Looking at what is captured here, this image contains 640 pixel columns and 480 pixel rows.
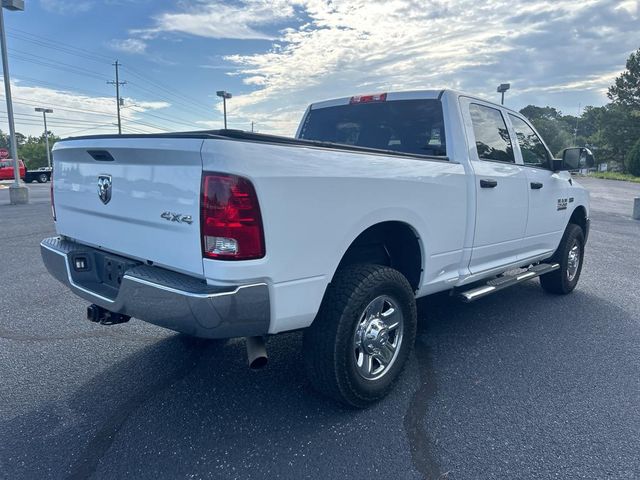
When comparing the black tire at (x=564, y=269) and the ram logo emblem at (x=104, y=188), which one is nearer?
the ram logo emblem at (x=104, y=188)

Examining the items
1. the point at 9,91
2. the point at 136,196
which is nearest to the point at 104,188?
the point at 136,196

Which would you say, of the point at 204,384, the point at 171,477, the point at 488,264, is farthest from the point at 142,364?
the point at 488,264

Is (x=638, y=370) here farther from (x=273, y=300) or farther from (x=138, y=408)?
(x=138, y=408)

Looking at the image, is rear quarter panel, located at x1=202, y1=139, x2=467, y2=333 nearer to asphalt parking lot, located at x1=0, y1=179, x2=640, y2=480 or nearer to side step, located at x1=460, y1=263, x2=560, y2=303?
asphalt parking lot, located at x1=0, y1=179, x2=640, y2=480

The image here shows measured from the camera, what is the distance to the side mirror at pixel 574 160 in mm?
4938

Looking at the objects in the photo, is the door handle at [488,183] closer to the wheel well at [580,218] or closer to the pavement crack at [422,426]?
the pavement crack at [422,426]

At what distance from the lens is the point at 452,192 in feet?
11.5

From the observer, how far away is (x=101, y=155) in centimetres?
283

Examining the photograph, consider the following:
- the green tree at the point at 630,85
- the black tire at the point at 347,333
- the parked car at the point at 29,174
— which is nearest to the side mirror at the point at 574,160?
the black tire at the point at 347,333

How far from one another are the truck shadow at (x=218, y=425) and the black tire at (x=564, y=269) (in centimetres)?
222

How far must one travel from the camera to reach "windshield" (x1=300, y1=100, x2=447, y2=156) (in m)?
3.94

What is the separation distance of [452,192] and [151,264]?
2.14m

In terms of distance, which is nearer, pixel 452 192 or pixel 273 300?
pixel 273 300

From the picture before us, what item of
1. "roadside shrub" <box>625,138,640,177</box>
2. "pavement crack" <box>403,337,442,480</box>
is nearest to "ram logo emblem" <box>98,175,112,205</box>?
"pavement crack" <box>403,337,442,480</box>
